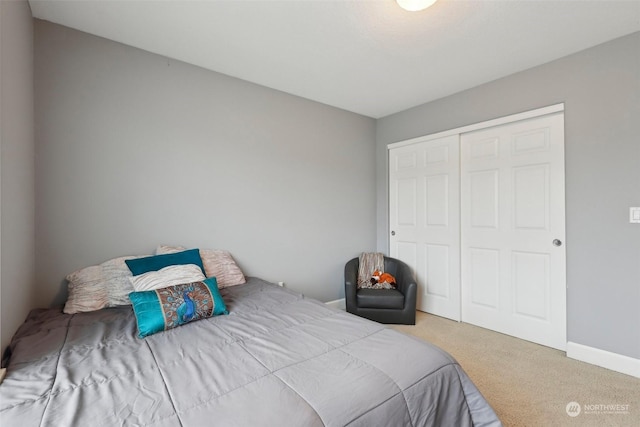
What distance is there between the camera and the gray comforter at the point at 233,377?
0.91 meters

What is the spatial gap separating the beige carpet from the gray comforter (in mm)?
853

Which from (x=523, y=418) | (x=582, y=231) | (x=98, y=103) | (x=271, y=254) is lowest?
(x=523, y=418)

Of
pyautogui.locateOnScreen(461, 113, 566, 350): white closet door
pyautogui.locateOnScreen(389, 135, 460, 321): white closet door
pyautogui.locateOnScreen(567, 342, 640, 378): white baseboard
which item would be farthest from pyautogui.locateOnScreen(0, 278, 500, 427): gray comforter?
pyautogui.locateOnScreen(389, 135, 460, 321): white closet door

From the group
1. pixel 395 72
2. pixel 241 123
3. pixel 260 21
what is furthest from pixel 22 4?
pixel 395 72

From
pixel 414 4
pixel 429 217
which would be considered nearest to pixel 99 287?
pixel 414 4

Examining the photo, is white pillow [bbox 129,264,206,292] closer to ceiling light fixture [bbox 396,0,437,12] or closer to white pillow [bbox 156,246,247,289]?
white pillow [bbox 156,246,247,289]

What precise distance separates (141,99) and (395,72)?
7.29 feet

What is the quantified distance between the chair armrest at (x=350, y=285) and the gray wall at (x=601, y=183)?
188cm

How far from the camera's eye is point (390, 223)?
3.90m

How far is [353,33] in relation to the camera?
2.13m

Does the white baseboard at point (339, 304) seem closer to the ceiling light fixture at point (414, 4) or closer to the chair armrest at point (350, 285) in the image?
the chair armrest at point (350, 285)

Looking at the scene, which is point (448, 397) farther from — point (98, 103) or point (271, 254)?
point (98, 103)

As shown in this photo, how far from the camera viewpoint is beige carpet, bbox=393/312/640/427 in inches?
67.4

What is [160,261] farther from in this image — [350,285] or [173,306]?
[350,285]
